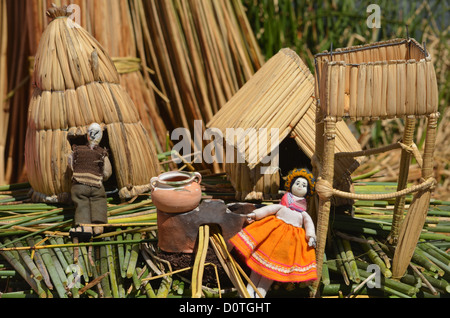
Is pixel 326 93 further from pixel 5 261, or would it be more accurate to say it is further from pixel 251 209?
pixel 5 261

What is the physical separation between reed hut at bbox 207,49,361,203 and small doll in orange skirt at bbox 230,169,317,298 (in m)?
0.22

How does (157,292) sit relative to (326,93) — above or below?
below

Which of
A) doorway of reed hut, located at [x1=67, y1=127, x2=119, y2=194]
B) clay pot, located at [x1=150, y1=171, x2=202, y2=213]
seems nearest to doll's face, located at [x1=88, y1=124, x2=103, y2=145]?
doorway of reed hut, located at [x1=67, y1=127, x2=119, y2=194]

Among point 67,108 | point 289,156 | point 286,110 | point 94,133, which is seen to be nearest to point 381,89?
point 286,110

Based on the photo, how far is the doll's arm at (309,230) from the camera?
2.01 meters

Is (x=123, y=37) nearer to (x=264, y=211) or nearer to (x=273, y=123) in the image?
(x=273, y=123)

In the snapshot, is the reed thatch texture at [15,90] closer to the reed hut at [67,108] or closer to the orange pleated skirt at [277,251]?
the reed hut at [67,108]

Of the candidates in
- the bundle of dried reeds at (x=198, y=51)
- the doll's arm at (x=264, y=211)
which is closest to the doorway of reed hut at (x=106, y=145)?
the bundle of dried reeds at (x=198, y=51)

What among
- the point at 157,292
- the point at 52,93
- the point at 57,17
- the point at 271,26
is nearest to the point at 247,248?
the point at 157,292

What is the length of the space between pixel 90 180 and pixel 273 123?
0.89m

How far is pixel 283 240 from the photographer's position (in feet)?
6.64

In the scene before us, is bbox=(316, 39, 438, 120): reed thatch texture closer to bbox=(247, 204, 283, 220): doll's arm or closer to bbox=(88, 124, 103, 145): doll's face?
bbox=(247, 204, 283, 220): doll's arm

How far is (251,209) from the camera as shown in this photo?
2.20m
